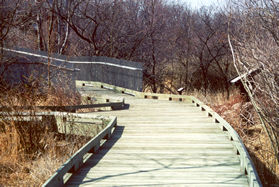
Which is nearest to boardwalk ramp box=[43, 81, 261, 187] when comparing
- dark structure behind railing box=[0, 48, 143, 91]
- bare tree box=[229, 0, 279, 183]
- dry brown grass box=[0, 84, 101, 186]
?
bare tree box=[229, 0, 279, 183]

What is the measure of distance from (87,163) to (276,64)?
434 centimetres

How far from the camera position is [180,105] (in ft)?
36.0

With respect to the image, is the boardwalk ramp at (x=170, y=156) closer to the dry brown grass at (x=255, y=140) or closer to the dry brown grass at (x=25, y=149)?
the dry brown grass at (x=25, y=149)

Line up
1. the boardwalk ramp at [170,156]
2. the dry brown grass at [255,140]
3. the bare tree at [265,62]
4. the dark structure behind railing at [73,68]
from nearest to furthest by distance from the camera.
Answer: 1. the boardwalk ramp at [170,156]
2. the bare tree at [265,62]
3. the dry brown grass at [255,140]
4. the dark structure behind railing at [73,68]

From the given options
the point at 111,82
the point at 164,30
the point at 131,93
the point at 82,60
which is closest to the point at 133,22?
the point at 164,30

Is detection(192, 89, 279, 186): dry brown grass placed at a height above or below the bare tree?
below

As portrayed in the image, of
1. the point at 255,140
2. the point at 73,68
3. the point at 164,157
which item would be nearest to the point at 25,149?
the point at 164,157

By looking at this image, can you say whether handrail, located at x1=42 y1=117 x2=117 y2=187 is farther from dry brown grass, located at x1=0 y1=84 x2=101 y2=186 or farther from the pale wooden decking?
dry brown grass, located at x1=0 y1=84 x2=101 y2=186

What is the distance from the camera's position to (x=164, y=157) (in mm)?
5801

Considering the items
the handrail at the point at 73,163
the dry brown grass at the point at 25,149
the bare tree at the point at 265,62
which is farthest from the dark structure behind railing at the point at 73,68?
the handrail at the point at 73,163

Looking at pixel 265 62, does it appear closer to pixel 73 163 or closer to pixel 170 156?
pixel 170 156

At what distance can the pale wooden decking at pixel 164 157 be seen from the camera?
480 cm

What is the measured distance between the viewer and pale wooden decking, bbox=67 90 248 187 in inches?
189

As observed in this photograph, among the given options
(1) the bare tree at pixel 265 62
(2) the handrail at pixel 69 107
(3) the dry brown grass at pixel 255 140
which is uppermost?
(1) the bare tree at pixel 265 62
